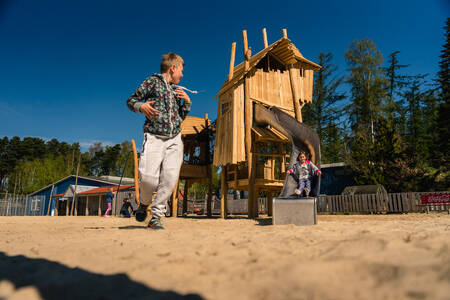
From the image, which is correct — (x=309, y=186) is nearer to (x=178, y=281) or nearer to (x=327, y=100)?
(x=178, y=281)

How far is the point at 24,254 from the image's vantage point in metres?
2.20

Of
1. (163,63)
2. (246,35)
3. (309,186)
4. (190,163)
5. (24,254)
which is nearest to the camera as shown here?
(24,254)

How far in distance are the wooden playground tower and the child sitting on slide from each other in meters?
1.60

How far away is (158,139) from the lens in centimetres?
386

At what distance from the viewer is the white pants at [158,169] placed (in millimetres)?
3746

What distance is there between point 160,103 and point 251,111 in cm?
581

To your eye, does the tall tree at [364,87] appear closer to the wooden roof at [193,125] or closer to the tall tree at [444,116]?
the tall tree at [444,116]

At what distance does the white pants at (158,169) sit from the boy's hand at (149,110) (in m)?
0.27

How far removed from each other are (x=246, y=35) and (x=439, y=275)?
988cm

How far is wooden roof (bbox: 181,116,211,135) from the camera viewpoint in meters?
12.1

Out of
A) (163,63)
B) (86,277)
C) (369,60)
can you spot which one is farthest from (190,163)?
(369,60)

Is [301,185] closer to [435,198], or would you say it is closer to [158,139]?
[158,139]

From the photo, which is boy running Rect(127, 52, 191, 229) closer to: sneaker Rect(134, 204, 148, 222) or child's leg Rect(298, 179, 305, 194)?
sneaker Rect(134, 204, 148, 222)

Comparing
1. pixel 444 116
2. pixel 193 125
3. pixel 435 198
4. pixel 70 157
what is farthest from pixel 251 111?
pixel 70 157
